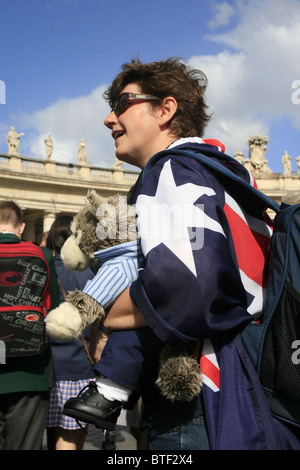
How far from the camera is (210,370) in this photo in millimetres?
1763

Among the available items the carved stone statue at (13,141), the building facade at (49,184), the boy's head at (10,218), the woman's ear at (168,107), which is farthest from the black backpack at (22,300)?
the carved stone statue at (13,141)

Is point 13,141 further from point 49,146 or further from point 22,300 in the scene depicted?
point 22,300

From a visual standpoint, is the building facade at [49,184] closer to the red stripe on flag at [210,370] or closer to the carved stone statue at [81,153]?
the carved stone statue at [81,153]

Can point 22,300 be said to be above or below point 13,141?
below

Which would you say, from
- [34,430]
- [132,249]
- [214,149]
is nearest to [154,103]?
[214,149]

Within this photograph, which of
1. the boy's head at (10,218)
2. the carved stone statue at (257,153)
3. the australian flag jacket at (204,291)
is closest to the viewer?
the australian flag jacket at (204,291)

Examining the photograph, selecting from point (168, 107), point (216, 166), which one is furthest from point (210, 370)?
point (168, 107)

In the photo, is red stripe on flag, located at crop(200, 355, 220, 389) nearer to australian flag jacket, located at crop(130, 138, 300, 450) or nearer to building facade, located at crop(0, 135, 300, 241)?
australian flag jacket, located at crop(130, 138, 300, 450)

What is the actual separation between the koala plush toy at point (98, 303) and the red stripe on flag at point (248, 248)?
411 mm

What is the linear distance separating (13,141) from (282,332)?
3502 cm

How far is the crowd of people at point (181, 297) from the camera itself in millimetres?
1662
